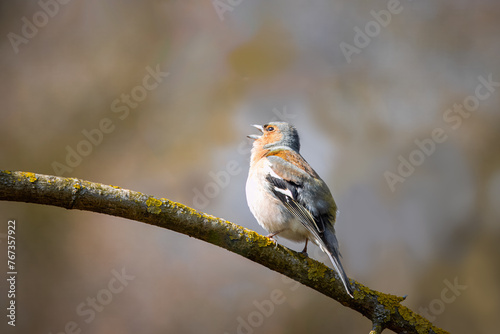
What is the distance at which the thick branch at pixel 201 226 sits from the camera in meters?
2.81

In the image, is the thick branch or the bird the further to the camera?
the bird

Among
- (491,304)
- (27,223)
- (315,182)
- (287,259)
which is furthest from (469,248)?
(27,223)

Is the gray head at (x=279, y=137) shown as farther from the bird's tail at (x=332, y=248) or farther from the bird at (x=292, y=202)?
the bird's tail at (x=332, y=248)

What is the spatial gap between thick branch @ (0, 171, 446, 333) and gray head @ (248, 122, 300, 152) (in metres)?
2.37

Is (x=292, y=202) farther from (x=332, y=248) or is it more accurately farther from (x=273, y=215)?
(x=332, y=248)

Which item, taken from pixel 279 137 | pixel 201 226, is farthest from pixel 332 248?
pixel 279 137

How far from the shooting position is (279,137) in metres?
5.80

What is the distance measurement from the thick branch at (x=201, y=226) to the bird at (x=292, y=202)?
1.69 ft

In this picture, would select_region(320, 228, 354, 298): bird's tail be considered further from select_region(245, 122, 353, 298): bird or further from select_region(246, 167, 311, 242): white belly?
select_region(246, 167, 311, 242): white belly

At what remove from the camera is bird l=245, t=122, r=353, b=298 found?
Result: 14.1ft

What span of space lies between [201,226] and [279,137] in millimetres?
2850

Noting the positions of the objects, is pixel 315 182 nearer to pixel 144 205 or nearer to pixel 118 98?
pixel 144 205

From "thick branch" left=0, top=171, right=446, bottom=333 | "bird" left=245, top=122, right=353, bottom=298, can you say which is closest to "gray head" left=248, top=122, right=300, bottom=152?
"bird" left=245, top=122, right=353, bottom=298

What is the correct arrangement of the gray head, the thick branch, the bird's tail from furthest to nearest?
the gray head, the bird's tail, the thick branch
